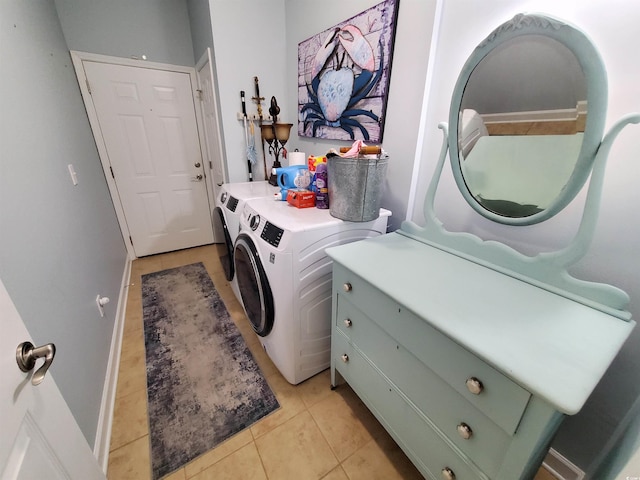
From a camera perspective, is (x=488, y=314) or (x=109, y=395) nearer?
(x=488, y=314)

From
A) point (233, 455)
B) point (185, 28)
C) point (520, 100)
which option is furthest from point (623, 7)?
point (185, 28)

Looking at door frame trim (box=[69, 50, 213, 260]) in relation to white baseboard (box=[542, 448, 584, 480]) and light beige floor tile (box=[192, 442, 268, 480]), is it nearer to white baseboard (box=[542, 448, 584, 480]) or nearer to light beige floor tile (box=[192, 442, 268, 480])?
light beige floor tile (box=[192, 442, 268, 480])

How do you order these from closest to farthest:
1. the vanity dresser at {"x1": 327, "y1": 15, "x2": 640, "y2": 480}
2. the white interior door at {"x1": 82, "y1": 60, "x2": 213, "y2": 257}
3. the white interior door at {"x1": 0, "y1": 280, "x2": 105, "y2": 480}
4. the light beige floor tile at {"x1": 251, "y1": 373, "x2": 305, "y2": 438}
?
the white interior door at {"x1": 0, "y1": 280, "x2": 105, "y2": 480} → the vanity dresser at {"x1": 327, "y1": 15, "x2": 640, "y2": 480} → the light beige floor tile at {"x1": 251, "y1": 373, "x2": 305, "y2": 438} → the white interior door at {"x1": 82, "y1": 60, "x2": 213, "y2": 257}

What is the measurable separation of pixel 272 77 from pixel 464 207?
6.70 ft

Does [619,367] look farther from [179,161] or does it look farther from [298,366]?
[179,161]

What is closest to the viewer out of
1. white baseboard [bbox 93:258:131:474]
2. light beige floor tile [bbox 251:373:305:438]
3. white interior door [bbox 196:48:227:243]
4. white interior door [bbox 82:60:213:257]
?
white baseboard [bbox 93:258:131:474]

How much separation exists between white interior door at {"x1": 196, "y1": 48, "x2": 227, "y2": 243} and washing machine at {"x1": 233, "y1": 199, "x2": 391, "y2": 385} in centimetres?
74

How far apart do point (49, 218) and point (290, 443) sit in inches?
58.2

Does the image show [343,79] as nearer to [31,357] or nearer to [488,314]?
[488,314]

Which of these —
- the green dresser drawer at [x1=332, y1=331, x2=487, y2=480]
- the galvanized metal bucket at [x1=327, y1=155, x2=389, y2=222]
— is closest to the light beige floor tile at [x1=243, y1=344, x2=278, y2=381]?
the green dresser drawer at [x1=332, y1=331, x2=487, y2=480]

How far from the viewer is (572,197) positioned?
0.80 meters

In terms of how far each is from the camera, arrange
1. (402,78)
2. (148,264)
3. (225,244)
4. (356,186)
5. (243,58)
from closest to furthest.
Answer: (356,186) < (402,78) < (225,244) < (243,58) < (148,264)

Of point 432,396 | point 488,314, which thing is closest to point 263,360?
point 432,396

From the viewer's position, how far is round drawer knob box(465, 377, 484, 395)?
642 millimetres
